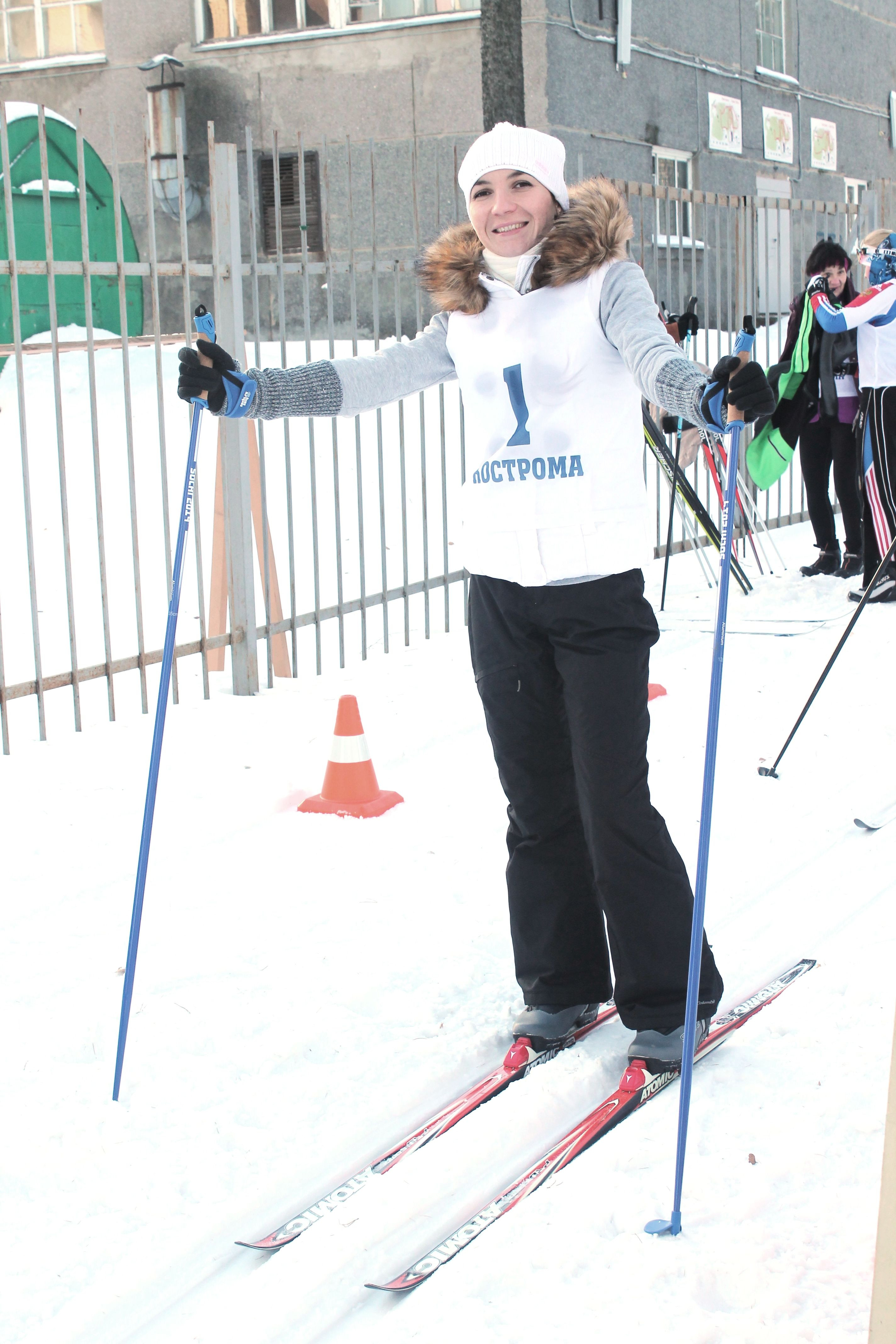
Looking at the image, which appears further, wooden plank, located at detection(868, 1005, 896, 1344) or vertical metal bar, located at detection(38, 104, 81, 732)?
vertical metal bar, located at detection(38, 104, 81, 732)

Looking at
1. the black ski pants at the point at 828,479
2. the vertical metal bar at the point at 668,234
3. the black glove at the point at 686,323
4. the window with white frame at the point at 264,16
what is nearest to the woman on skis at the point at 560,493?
the black glove at the point at 686,323

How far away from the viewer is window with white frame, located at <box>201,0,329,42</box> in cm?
1628

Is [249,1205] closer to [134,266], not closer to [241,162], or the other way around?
[134,266]

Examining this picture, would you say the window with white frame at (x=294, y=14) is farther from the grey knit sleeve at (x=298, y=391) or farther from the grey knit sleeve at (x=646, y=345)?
the grey knit sleeve at (x=646, y=345)

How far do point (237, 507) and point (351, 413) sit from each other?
3.21m

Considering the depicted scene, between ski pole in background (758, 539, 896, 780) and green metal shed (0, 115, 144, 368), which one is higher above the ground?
green metal shed (0, 115, 144, 368)

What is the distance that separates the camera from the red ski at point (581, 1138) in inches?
90.4

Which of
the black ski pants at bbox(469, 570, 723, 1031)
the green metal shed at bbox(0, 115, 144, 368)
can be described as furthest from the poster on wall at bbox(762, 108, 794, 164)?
the black ski pants at bbox(469, 570, 723, 1031)

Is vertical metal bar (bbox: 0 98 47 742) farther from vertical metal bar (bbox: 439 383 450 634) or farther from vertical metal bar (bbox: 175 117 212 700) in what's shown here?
vertical metal bar (bbox: 439 383 450 634)

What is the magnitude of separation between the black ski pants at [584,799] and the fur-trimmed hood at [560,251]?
2.02ft

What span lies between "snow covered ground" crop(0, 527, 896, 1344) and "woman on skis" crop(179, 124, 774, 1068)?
15.3 inches

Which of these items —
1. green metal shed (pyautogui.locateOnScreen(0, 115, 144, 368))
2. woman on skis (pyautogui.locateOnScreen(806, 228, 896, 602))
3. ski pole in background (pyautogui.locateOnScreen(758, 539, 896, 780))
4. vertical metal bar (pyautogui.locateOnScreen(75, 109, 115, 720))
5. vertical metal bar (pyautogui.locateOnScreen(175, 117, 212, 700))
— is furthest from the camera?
green metal shed (pyautogui.locateOnScreen(0, 115, 144, 368))

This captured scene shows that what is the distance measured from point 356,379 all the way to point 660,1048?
1.60m

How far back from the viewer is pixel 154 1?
16688mm
